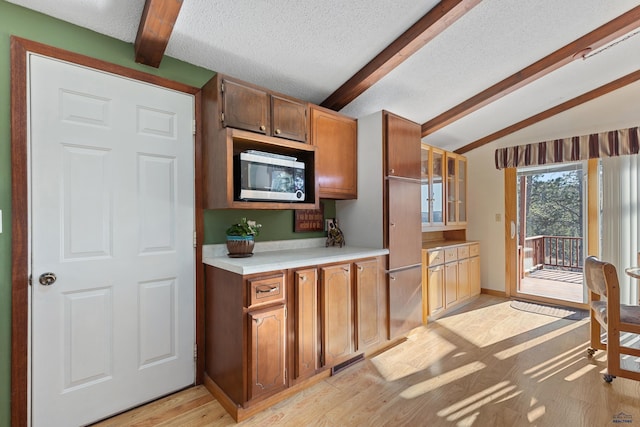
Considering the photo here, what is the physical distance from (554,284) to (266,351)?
4369mm

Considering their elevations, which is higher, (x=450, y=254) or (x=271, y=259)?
(x=271, y=259)

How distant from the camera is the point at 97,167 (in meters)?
1.75

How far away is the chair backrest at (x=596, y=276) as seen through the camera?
2.05 m

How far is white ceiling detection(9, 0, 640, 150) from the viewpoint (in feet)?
5.76

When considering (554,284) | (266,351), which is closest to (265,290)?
(266,351)

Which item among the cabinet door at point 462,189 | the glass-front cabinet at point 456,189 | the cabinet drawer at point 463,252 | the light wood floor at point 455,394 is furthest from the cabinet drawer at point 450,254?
the light wood floor at point 455,394

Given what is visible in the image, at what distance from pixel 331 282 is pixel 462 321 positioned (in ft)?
6.73

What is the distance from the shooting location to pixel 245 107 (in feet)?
6.57

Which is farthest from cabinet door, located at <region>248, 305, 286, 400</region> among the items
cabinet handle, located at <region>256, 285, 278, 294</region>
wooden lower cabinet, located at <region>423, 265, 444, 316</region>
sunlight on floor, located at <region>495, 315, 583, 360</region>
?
wooden lower cabinet, located at <region>423, 265, 444, 316</region>

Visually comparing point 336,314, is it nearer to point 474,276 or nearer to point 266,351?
point 266,351

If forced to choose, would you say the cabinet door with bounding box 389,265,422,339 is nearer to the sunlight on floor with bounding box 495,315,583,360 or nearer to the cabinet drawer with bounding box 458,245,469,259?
the sunlight on floor with bounding box 495,315,583,360

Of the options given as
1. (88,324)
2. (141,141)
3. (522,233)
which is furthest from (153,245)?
(522,233)

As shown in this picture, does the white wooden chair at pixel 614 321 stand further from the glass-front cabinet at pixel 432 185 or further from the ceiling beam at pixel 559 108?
the ceiling beam at pixel 559 108

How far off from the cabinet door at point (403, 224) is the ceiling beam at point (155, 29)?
190 cm
